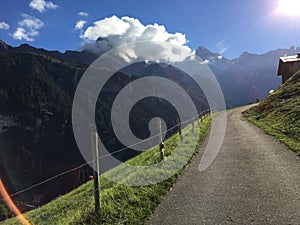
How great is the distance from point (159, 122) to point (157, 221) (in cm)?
791

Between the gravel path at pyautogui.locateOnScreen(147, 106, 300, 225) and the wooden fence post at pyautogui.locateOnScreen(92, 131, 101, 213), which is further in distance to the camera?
the wooden fence post at pyautogui.locateOnScreen(92, 131, 101, 213)

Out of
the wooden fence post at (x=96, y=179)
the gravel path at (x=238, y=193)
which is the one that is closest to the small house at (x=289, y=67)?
the gravel path at (x=238, y=193)

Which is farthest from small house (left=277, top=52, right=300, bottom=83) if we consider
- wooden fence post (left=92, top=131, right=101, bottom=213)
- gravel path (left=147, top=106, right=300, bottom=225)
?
wooden fence post (left=92, top=131, right=101, bottom=213)

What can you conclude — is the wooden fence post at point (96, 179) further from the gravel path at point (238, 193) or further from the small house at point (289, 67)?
the small house at point (289, 67)

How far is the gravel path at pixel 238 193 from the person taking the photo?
6.69 m

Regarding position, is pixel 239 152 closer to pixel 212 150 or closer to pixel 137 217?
pixel 212 150

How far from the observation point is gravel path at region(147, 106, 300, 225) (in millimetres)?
6691

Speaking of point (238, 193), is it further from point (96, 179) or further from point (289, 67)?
point (289, 67)

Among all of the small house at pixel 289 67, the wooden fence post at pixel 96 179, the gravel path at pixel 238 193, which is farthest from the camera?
the small house at pixel 289 67

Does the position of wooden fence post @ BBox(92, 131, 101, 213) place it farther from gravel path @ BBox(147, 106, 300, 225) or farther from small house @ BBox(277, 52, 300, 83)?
small house @ BBox(277, 52, 300, 83)

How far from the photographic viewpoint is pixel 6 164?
608ft

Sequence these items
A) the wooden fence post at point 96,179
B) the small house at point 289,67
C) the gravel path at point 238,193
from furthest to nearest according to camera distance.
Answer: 1. the small house at point 289,67
2. the wooden fence post at point 96,179
3. the gravel path at point 238,193

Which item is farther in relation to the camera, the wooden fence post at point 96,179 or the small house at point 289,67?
the small house at point 289,67

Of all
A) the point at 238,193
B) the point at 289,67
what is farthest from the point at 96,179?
the point at 289,67
